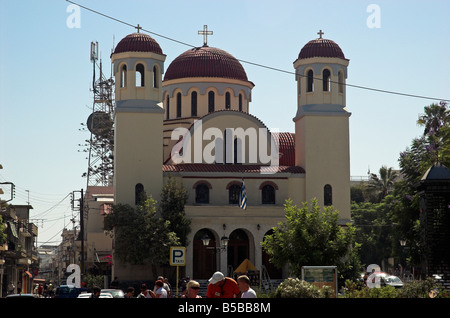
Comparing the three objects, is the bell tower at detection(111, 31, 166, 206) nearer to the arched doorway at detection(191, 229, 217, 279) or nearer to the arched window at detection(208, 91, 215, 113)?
the arched doorway at detection(191, 229, 217, 279)

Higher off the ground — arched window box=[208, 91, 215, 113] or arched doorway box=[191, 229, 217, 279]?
arched window box=[208, 91, 215, 113]

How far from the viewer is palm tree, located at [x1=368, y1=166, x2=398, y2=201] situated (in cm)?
7625

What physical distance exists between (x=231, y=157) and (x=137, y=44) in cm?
912

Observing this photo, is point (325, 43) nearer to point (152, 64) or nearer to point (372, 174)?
point (152, 64)

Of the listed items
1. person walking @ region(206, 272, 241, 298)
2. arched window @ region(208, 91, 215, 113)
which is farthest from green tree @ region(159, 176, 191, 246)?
person walking @ region(206, 272, 241, 298)

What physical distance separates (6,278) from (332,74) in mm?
31853

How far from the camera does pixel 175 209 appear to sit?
150 feet

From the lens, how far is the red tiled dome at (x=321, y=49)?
49.4 m

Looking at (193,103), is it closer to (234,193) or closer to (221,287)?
(234,193)

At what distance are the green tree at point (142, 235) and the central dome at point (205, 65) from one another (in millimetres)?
12683

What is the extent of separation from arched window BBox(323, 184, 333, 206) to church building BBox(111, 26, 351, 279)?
2.4 inches

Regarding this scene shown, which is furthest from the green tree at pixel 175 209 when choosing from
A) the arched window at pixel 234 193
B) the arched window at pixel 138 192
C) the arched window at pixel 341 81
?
the arched window at pixel 341 81

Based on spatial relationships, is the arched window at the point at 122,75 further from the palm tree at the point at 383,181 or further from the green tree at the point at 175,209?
the palm tree at the point at 383,181
